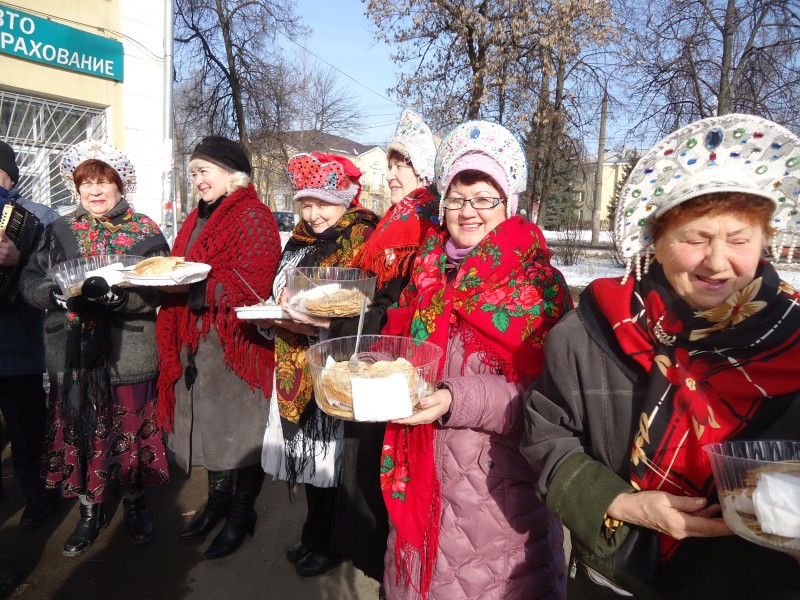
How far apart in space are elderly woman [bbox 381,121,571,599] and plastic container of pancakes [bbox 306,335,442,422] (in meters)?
0.09

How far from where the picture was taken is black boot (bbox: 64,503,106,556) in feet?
9.84

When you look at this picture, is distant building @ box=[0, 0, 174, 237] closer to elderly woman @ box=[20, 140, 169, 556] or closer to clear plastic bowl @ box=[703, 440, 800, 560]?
elderly woman @ box=[20, 140, 169, 556]

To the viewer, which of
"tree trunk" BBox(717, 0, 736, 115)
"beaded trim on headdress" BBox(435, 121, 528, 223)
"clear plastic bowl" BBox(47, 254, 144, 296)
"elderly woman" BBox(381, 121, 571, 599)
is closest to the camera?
"elderly woman" BBox(381, 121, 571, 599)

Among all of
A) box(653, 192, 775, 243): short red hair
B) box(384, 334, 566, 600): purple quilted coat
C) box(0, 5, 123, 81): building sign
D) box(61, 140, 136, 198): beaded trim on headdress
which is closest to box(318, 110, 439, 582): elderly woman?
box(384, 334, 566, 600): purple quilted coat

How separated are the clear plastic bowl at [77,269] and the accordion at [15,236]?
0.44 meters

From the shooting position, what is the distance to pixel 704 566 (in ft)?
4.06

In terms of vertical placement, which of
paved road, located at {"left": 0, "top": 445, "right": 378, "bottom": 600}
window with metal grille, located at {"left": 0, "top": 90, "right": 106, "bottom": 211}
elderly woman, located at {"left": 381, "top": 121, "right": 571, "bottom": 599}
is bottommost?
paved road, located at {"left": 0, "top": 445, "right": 378, "bottom": 600}

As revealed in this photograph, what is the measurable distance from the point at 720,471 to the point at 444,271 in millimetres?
1130

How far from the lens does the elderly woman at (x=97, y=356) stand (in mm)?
2883

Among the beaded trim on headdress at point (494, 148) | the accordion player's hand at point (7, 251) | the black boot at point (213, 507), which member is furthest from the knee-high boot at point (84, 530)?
the beaded trim on headdress at point (494, 148)

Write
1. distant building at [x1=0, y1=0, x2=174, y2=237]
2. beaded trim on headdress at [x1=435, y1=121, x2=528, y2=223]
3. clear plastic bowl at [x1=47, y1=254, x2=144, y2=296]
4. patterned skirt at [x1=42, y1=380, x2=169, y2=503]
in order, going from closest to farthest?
beaded trim on headdress at [x1=435, y1=121, x2=528, y2=223]
clear plastic bowl at [x1=47, y1=254, x2=144, y2=296]
patterned skirt at [x1=42, y1=380, x2=169, y2=503]
distant building at [x1=0, y1=0, x2=174, y2=237]

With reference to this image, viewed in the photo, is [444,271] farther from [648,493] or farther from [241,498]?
[241,498]

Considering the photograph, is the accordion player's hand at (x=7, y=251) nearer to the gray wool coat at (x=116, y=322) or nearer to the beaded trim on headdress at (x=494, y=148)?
the gray wool coat at (x=116, y=322)

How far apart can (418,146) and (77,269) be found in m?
1.91
